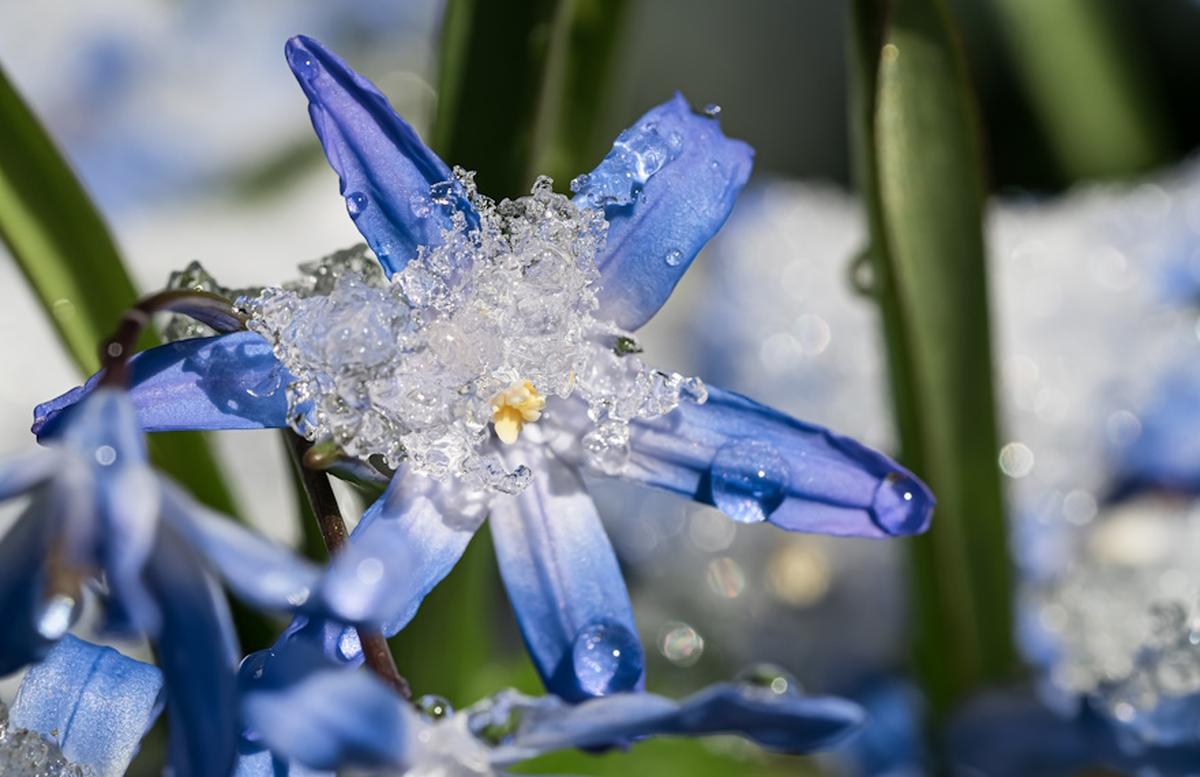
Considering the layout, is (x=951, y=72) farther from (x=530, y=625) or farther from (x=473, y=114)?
(x=530, y=625)

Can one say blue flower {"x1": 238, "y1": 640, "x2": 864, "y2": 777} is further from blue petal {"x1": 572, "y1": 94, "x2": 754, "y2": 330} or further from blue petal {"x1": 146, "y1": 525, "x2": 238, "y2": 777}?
blue petal {"x1": 572, "y1": 94, "x2": 754, "y2": 330}

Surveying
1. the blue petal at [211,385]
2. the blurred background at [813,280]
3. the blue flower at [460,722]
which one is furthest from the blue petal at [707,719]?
the blurred background at [813,280]

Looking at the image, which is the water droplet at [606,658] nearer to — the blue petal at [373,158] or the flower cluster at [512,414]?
the flower cluster at [512,414]

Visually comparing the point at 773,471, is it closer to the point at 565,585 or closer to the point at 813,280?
the point at 565,585

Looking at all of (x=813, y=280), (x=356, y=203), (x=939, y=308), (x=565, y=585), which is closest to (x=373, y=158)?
(x=356, y=203)

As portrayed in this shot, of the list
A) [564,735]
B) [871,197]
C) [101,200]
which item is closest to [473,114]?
[871,197]

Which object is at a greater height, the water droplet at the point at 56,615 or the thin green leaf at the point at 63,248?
the thin green leaf at the point at 63,248

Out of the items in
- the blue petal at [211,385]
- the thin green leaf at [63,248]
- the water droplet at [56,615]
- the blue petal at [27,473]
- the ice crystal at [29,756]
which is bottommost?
the ice crystal at [29,756]
